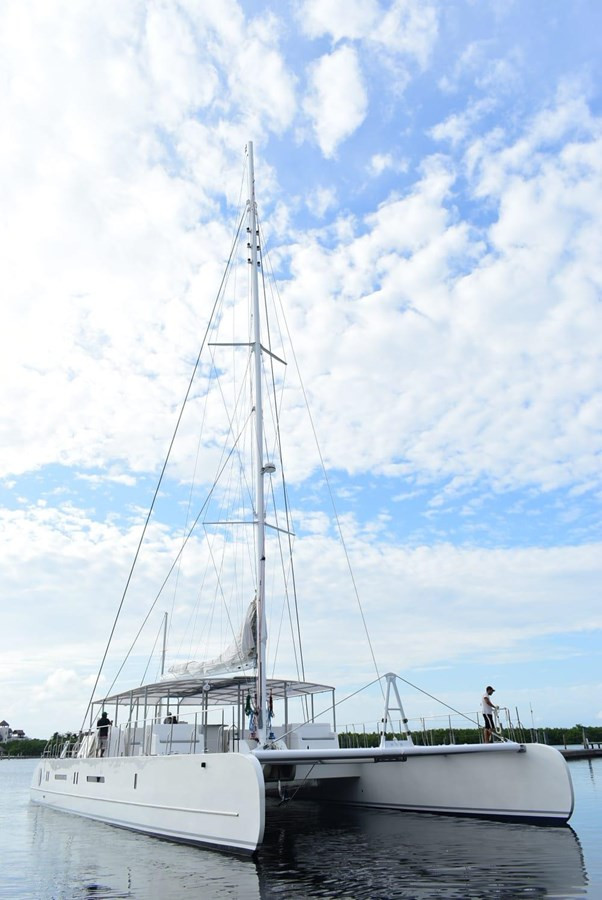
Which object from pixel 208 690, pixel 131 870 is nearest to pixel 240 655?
pixel 208 690

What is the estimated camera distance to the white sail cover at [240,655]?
45.0 ft

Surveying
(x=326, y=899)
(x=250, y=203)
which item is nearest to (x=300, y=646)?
(x=326, y=899)

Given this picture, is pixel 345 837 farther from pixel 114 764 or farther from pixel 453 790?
pixel 114 764

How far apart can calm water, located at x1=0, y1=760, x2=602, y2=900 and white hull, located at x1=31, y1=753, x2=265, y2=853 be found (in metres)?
0.28

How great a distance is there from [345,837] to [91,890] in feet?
15.4

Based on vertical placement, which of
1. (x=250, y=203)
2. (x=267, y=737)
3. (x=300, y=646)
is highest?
(x=250, y=203)

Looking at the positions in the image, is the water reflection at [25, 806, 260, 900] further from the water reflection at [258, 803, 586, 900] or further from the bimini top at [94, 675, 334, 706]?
the bimini top at [94, 675, 334, 706]

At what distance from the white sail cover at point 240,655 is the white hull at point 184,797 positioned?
239 cm

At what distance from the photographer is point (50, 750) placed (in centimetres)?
2369

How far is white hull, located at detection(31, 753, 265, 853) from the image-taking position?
924 centimetres

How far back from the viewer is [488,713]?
12.8 metres

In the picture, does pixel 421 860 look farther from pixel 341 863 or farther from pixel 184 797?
pixel 184 797

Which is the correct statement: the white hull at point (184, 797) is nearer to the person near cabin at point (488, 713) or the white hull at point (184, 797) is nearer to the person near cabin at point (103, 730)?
the person near cabin at point (103, 730)

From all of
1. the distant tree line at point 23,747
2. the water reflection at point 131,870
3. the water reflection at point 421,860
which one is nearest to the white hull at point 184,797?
the water reflection at point 131,870
